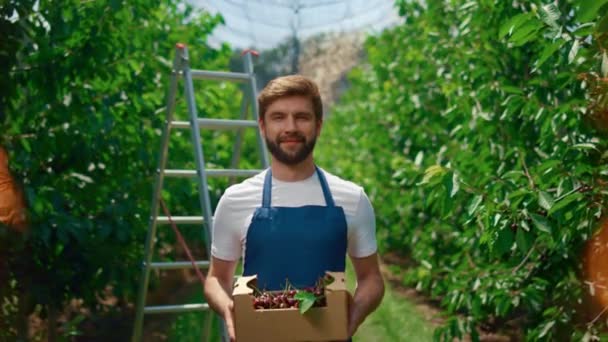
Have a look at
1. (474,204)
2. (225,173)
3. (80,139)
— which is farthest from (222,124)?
(474,204)

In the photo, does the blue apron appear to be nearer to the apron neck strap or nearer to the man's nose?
the apron neck strap

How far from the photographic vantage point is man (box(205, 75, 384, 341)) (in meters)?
2.21

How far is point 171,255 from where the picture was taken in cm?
596

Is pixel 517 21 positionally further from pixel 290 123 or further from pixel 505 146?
pixel 505 146

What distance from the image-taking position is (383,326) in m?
6.61

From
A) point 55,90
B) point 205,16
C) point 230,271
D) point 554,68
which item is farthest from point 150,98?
point 230,271

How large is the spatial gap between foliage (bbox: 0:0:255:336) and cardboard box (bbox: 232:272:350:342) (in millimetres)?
2081

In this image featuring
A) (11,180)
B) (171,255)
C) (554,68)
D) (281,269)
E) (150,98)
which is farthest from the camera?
(171,255)

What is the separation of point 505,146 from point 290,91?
99.8 inches

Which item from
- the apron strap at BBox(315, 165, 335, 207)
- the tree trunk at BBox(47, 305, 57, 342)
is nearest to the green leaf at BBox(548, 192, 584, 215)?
the apron strap at BBox(315, 165, 335, 207)

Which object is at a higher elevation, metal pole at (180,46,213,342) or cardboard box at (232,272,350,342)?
metal pole at (180,46,213,342)

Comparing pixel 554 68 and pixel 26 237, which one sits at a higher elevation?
pixel 554 68

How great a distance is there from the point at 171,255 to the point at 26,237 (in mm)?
2152

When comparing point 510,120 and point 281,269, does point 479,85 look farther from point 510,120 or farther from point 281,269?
point 281,269
